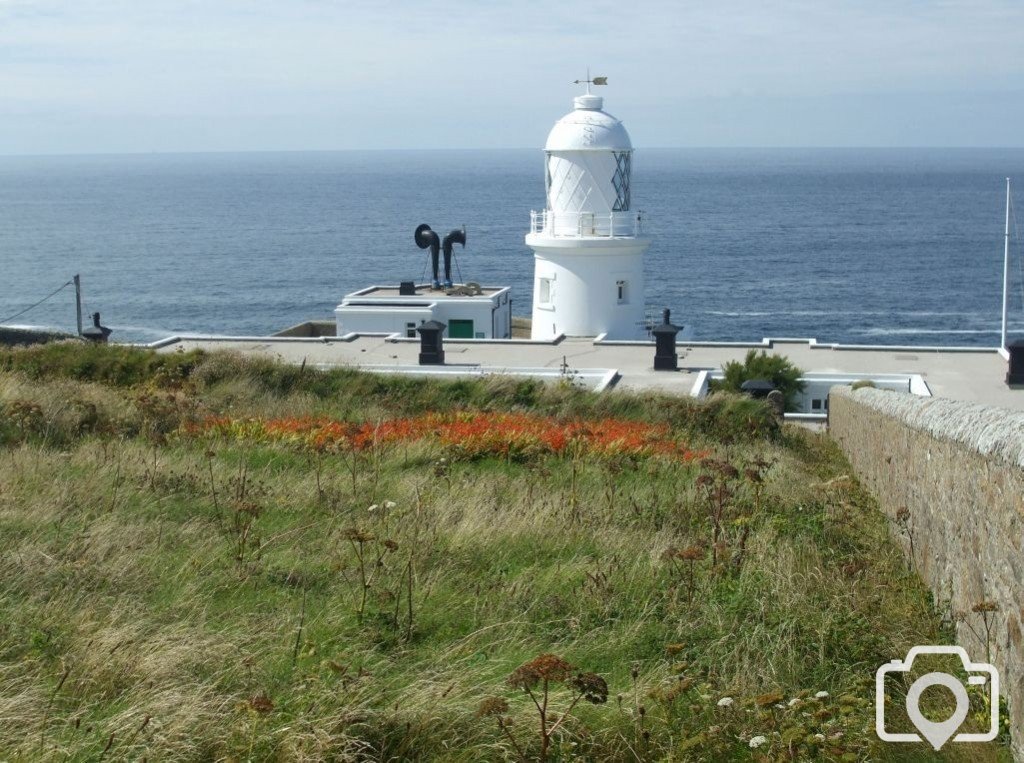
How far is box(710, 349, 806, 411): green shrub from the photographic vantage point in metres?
24.0

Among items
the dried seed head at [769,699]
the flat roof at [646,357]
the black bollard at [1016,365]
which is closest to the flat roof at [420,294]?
the flat roof at [646,357]

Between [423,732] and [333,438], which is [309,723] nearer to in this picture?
[423,732]

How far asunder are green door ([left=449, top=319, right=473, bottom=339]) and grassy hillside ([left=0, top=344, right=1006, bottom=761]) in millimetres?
23869

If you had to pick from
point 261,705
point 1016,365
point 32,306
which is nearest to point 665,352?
point 1016,365

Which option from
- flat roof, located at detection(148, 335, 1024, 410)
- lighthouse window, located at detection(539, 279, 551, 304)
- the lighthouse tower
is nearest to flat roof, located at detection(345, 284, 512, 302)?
lighthouse window, located at detection(539, 279, 551, 304)

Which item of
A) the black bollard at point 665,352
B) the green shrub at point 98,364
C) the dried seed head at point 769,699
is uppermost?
the dried seed head at point 769,699

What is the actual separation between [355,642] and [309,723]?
3.64 ft

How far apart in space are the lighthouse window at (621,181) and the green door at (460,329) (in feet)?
17.6

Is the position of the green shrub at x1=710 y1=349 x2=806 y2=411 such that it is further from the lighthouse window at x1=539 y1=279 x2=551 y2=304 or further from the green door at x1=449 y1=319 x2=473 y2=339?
the green door at x1=449 y1=319 x2=473 y2=339

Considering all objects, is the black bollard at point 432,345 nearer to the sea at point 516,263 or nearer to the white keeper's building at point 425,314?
the white keeper's building at point 425,314

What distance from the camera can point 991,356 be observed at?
2822cm

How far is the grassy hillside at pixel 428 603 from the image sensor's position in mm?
4461

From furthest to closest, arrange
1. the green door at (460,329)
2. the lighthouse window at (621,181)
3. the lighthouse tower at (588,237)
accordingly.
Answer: the green door at (460,329) < the lighthouse window at (621,181) < the lighthouse tower at (588,237)

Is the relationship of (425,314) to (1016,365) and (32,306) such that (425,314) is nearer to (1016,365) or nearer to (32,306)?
(1016,365)
